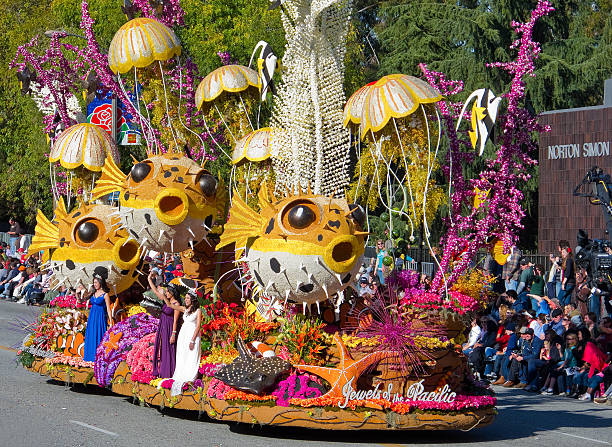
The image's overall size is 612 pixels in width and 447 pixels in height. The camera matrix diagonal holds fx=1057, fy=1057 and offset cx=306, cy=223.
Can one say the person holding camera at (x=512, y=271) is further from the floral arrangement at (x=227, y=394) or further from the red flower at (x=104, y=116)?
the floral arrangement at (x=227, y=394)

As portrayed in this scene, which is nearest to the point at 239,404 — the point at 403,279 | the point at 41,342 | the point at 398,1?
the point at 403,279

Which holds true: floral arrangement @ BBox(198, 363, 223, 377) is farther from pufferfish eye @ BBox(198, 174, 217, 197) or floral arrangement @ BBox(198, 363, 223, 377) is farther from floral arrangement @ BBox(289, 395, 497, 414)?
pufferfish eye @ BBox(198, 174, 217, 197)

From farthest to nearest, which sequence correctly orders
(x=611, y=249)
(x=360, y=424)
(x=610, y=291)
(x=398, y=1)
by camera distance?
(x=398, y=1) < (x=611, y=249) < (x=610, y=291) < (x=360, y=424)

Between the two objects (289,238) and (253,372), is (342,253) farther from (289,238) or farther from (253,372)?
(253,372)

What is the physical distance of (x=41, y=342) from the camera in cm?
1694

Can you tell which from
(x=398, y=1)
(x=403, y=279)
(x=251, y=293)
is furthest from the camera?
(x=398, y=1)

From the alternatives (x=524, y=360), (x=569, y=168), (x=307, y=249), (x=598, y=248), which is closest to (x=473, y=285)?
(x=307, y=249)

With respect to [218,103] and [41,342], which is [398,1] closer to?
[218,103]

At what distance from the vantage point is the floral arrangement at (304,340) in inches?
490

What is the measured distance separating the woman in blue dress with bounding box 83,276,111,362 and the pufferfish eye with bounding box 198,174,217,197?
7.97 feet

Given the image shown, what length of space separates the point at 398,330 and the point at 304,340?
1.13 m

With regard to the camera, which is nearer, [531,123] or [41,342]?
[531,123]

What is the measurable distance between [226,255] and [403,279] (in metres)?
3.02

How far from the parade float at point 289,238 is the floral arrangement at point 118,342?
1.2 inches
